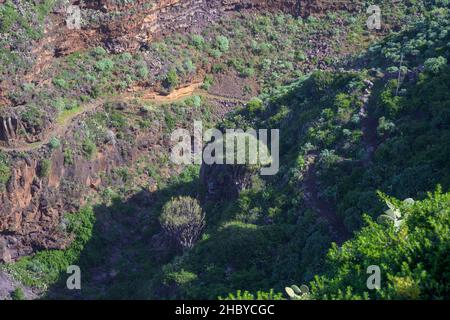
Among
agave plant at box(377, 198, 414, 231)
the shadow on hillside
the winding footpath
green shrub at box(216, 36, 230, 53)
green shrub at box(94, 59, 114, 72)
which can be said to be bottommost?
the shadow on hillside

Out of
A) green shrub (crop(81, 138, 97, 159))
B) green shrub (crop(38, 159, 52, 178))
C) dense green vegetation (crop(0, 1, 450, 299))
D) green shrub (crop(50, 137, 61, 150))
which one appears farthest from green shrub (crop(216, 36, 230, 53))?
green shrub (crop(38, 159, 52, 178))

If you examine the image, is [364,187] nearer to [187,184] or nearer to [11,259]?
[187,184]

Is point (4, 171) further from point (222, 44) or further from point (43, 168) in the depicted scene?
point (222, 44)

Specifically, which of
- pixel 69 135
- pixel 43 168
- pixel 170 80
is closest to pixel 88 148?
pixel 69 135

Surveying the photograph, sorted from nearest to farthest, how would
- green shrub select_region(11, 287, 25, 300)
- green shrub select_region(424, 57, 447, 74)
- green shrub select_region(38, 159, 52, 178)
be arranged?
green shrub select_region(424, 57, 447, 74)
green shrub select_region(11, 287, 25, 300)
green shrub select_region(38, 159, 52, 178)

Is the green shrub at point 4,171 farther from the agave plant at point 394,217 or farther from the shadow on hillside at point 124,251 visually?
the agave plant at point 394,217

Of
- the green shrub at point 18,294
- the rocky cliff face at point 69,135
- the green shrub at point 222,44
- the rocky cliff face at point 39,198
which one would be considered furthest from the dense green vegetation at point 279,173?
the green shrub at point 18,294

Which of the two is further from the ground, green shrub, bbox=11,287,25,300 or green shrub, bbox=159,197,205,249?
green shrub, bbox=159,197,205,249

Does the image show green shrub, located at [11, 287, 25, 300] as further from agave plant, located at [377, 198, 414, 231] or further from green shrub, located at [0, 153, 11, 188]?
agave plant, located at [377, 198, 414, 231]

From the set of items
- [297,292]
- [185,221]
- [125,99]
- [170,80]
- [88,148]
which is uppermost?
[170,80]

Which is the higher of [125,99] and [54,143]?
[125,99]
